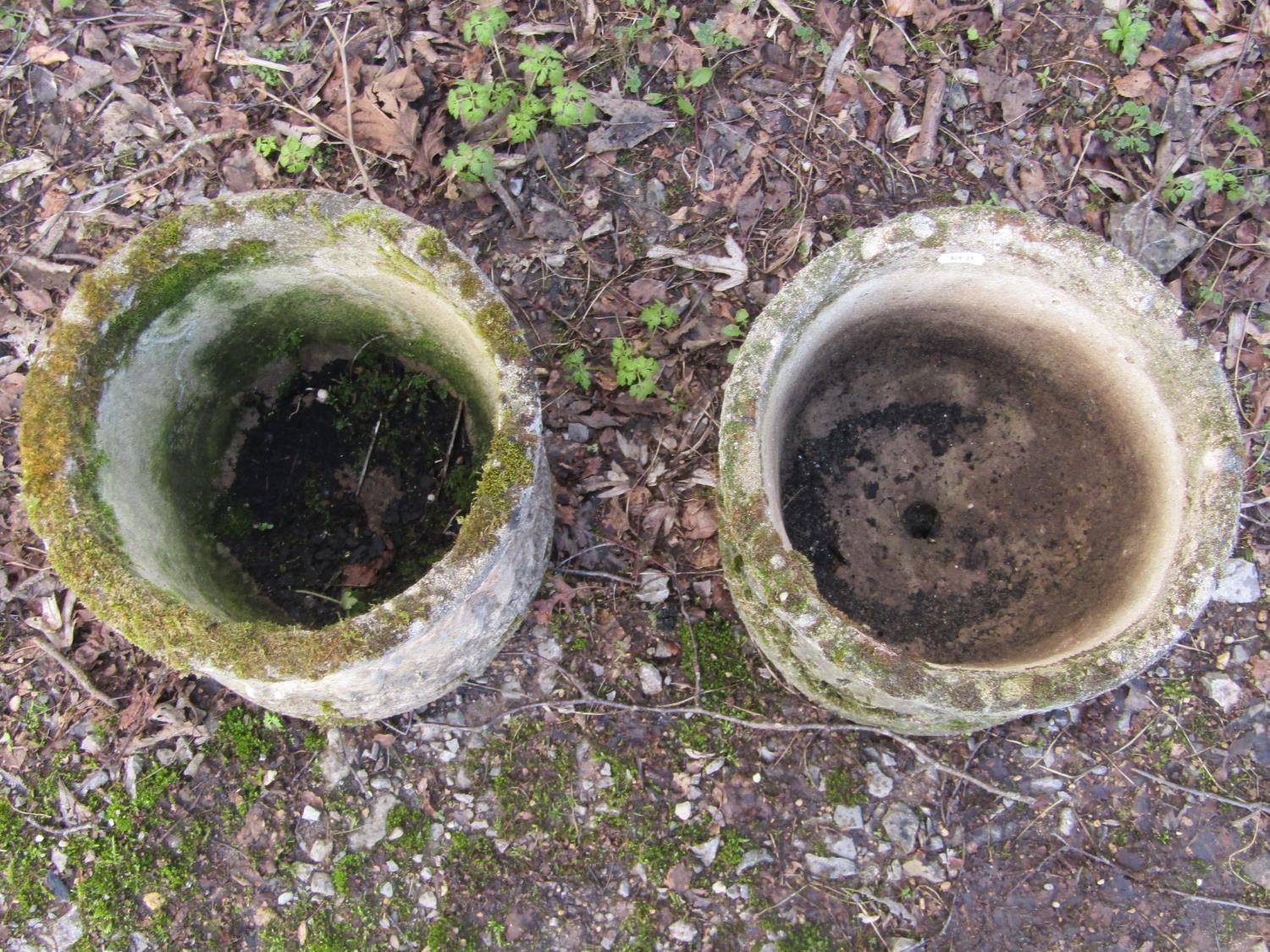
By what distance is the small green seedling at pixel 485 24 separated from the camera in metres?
3.28

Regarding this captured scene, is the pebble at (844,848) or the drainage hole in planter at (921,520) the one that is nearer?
the pebble at (844,848)

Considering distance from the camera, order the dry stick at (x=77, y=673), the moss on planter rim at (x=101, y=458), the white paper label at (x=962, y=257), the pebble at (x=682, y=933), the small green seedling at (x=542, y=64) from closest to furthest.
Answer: the moss on planter rim at (x=101, y=458) < the white paper label at (x=962, y=257) < the pebble at (x=682, y=933) < the dry stick at (x=77, y=673) < the small green seedling at (x=542, y=64)

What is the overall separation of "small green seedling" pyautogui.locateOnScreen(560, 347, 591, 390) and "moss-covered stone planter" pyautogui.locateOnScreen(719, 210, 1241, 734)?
83cm

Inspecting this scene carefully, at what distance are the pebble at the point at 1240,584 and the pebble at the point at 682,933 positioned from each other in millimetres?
2365

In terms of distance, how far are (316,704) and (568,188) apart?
7.12 ft

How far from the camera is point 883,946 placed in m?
3.03

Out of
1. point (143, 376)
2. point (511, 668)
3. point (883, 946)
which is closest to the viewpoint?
point (143, 376)

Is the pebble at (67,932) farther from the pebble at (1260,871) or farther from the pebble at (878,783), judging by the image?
the pebble at (1260,871)

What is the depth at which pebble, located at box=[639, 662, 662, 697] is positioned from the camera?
3.22 meters

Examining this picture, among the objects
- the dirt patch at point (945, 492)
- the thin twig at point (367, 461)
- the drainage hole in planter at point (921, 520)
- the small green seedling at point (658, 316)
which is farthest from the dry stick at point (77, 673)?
the drainage hole in planter at point (921, 520)

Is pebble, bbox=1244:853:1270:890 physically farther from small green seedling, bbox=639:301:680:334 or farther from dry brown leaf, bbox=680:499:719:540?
small green seedling, bbox=639:301:680:334

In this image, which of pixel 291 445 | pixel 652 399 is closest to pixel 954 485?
pixel 652 399

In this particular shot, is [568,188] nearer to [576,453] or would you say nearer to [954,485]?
[576,453]

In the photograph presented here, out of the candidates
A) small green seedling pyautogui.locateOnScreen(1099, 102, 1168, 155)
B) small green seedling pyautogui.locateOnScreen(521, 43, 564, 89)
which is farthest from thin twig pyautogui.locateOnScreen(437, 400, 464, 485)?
small green seedling pyautogui.locateOnScreen(1099, 102, 1168, 155)
